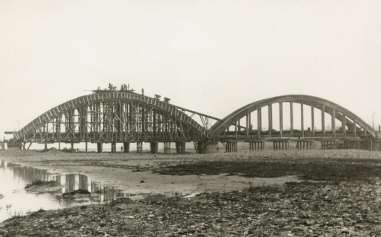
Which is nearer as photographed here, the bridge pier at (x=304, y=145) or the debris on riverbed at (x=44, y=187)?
the debris on riverbed at (x=44, y=187)

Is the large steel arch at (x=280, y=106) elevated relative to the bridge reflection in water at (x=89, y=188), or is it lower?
elevated

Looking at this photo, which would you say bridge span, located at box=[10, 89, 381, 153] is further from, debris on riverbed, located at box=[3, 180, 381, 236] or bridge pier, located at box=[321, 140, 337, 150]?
debris on riverbed, located at box=[3, 180, 381, 236]

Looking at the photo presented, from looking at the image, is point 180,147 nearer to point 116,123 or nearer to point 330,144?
point 116,123

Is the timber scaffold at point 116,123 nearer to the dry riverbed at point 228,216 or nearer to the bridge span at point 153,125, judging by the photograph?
the bridge span at point 153,125

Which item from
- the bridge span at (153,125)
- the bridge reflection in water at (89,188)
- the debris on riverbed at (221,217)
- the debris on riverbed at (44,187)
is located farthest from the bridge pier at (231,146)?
the debris on riverbed at (221,217)

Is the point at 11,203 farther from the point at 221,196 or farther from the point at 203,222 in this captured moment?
the point at 203,222

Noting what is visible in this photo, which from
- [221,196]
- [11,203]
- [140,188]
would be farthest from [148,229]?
[140,188]

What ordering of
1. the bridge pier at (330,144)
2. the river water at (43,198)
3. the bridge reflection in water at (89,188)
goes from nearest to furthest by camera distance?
the river water at (43,198), the bridge reflection in water at (89,188), the bridge pier at (330,144)

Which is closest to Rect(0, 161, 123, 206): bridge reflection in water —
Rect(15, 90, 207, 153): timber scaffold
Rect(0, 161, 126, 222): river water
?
Rect(0, 161, 126, 222): river water
